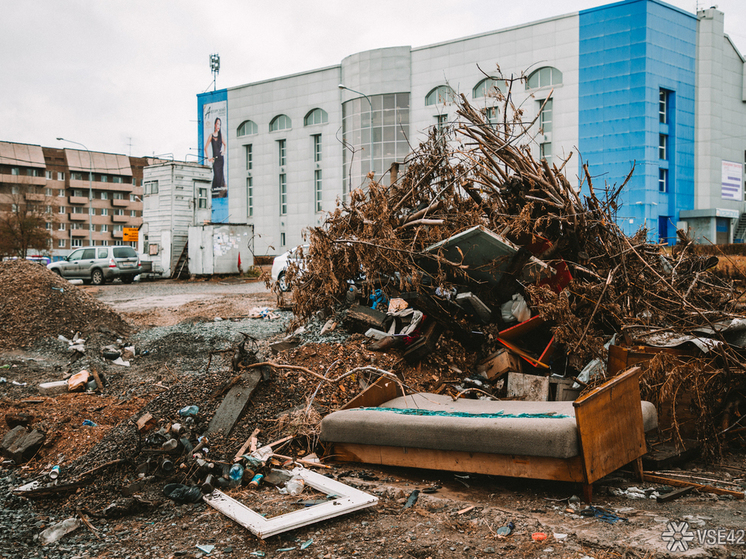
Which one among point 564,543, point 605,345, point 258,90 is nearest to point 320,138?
point 258,90

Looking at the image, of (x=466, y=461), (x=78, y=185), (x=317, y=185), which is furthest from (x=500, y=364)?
(x=78, y=185)

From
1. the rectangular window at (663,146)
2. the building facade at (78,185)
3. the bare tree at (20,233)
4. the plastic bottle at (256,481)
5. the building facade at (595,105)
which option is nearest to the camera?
the plastic bottle at (256,481)

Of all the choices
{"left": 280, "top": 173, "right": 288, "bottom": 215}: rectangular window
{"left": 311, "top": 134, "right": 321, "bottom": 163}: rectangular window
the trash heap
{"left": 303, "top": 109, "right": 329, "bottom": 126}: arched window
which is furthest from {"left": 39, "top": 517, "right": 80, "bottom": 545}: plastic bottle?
{"left": 280, "top": 173, "right": 288, "bottom": 215}: rectangular window

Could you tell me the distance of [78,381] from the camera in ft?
22.6

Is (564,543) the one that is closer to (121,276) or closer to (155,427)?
(155,427)

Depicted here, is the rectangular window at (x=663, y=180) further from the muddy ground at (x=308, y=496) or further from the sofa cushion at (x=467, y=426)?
the sofa cushion at (x=467, y=426)

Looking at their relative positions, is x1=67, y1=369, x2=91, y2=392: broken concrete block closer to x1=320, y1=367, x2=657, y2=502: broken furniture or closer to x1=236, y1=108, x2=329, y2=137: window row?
x1=320, y1=367, x2=657, y2=502: broken furniture

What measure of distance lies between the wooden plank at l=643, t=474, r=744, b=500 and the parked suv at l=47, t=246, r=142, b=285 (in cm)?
2289

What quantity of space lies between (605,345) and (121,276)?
21793mm

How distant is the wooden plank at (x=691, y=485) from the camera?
3.76 metres

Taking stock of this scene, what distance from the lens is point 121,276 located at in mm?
23094

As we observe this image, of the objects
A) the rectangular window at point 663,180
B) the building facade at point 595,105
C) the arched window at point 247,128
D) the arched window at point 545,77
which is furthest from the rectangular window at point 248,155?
the rectangular window at point 663,180

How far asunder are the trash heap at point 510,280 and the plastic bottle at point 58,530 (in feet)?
10.9

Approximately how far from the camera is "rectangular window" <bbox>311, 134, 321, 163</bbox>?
128ft
